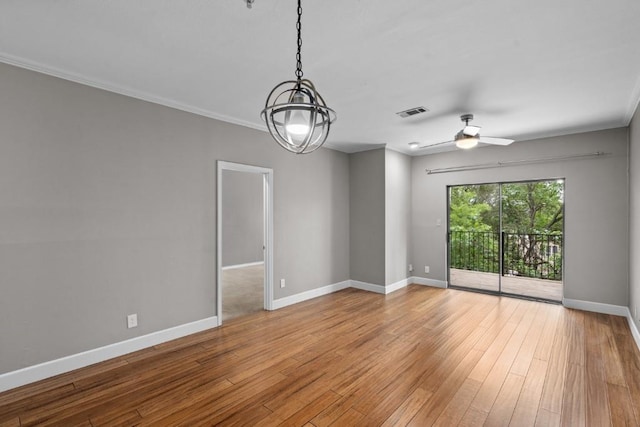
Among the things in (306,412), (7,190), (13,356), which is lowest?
(306,412)

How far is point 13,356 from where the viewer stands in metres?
2.55

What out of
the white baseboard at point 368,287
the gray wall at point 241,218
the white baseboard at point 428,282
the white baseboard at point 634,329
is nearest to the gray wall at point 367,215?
the white baseboard at point 368,287

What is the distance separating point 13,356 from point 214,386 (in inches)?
64.1

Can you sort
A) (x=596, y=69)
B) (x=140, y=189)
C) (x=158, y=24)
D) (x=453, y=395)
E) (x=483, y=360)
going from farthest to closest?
(x=140, y=189), (x=483, y=360), (x=596, y=69), (x=453, y=395), (x=158, y=24)

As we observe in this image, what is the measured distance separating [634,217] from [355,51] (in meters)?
3.86

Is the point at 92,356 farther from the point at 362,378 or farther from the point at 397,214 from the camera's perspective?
the point at 397,214

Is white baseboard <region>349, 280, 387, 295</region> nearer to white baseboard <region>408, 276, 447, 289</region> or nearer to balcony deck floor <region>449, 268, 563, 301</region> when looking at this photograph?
white baseboard <region>408, 276, 447, 289</region>

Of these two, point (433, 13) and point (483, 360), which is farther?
point (483, 360)

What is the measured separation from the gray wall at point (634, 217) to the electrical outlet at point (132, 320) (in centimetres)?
523

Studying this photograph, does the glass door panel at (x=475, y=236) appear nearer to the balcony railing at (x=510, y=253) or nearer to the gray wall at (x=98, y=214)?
the balcony railing at (x=510, y=253)

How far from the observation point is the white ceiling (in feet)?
6.32

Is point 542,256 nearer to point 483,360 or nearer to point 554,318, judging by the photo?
point 554,318

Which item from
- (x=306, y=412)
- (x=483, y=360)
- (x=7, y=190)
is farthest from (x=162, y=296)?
(x=483, y=360)

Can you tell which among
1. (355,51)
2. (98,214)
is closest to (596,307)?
(355,51)
